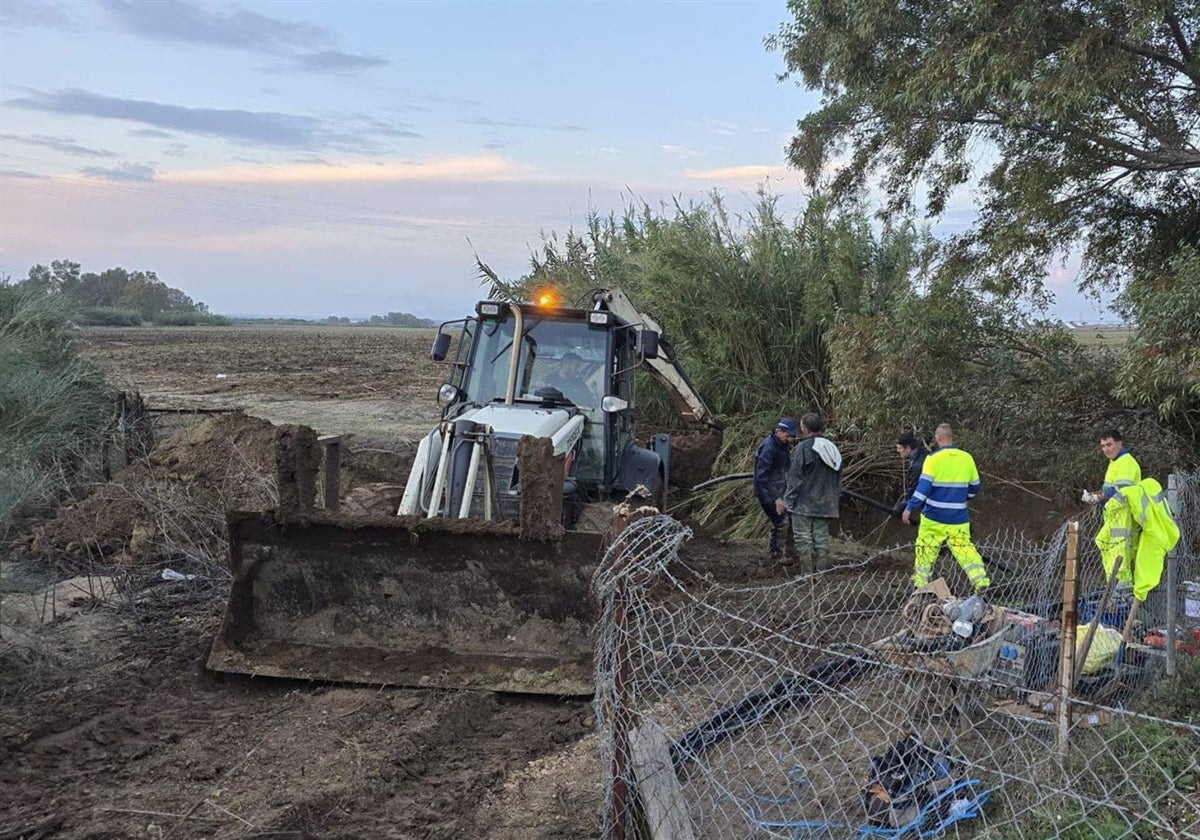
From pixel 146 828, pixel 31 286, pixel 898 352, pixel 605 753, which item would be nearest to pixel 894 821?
pixel 605 753

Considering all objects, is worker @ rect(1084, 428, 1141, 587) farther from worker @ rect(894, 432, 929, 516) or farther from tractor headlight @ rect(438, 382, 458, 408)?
tractor headlight @ rect(438, 382, 458, 408)

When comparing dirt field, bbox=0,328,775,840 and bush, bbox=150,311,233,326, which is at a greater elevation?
bush, bbox=150,311,233,326

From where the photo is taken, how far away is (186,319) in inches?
3445

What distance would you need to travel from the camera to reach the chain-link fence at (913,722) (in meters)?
3.96

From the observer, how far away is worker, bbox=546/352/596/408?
8.77 metres

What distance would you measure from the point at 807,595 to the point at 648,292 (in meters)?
6.98

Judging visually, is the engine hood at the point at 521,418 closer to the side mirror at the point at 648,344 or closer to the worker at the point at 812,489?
the side mirror at the point at 648,344

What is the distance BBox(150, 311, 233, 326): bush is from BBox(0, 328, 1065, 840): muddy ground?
81572 millimetres

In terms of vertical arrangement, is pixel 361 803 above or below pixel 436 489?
below

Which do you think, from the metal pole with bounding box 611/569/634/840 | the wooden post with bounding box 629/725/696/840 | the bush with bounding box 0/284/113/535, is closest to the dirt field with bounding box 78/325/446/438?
the bush with bounding box 0/284/113/535

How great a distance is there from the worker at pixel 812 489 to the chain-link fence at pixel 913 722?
2.14m

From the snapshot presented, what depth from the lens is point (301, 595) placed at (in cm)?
654

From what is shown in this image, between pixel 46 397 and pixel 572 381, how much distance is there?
27.8 feet

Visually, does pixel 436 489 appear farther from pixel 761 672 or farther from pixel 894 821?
pixel 894 821
